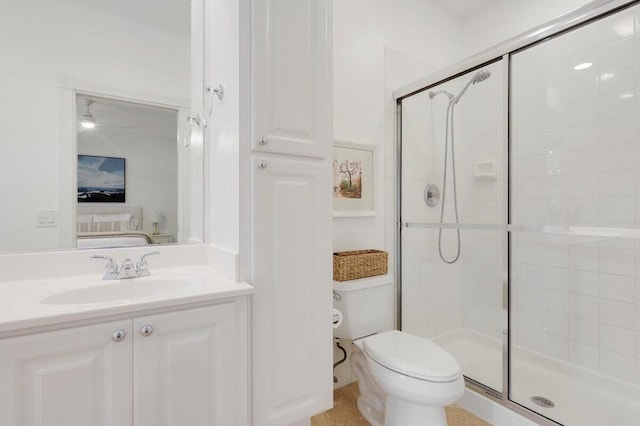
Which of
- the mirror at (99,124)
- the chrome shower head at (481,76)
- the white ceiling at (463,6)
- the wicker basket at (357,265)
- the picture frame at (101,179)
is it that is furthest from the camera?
the white ceiling at (463,6)

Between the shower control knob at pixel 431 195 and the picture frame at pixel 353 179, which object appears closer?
the picture frame at pixel 353 179

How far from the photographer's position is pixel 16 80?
117 cm

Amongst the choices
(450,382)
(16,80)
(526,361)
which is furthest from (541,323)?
(16,80)

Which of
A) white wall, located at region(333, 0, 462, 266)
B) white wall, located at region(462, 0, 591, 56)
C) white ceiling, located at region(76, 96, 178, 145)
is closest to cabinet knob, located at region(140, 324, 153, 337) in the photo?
white ceiling, located at region(76, 96, 178, 145)

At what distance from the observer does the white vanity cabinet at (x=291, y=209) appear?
1.14 metres

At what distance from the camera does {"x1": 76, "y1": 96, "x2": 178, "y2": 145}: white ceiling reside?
4.34 ft

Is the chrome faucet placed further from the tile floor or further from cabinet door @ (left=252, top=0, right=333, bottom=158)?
the tile floor

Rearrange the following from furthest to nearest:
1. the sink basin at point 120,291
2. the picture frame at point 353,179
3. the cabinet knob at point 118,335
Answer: the picture frame at point 353,179 < the sink basin at point 120,291 < the cabinet knob at point 118,335

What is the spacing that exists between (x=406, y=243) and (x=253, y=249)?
1.43m

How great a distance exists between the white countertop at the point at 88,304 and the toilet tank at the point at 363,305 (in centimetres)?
72

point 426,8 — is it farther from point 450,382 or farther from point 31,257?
point 31,257

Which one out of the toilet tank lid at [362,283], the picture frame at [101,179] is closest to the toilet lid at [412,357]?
the toilet tank lid at [362,283]

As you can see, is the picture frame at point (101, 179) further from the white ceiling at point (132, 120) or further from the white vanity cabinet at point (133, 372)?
the white vanity cabinet at point (133, 372)

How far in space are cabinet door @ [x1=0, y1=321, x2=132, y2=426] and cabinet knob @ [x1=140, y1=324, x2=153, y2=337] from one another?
0.03 meters
